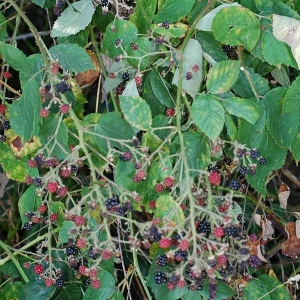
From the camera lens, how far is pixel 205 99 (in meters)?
1.35

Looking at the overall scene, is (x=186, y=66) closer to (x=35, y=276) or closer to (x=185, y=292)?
(x=185, y=292)

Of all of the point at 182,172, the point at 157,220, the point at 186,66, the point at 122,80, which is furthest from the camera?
the point at 122,80

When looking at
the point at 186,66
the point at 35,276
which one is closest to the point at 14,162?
the point at 35,276

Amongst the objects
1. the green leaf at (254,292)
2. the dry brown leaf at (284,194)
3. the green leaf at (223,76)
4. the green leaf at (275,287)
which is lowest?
the green leaf at (275,287)

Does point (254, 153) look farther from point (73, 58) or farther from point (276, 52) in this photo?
point (73, 58)

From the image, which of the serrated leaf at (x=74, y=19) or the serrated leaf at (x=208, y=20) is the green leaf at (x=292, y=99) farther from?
the serrated leaf at (x=74, y=19)

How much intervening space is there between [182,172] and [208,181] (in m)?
0.07

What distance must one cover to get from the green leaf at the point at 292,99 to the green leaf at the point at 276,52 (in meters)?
0.06

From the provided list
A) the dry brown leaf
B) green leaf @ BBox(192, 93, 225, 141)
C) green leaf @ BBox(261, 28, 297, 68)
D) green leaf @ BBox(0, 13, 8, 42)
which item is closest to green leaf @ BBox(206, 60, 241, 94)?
green leaf @ BBox(192, 93, 225, 141)

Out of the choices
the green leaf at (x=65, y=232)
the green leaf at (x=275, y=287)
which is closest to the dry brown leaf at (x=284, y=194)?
the green leaf at (x=275, y=287)

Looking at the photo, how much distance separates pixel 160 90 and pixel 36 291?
2.34 feet

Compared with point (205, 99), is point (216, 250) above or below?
below

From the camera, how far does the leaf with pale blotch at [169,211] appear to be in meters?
1.19

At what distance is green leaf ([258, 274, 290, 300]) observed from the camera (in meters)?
1.64
